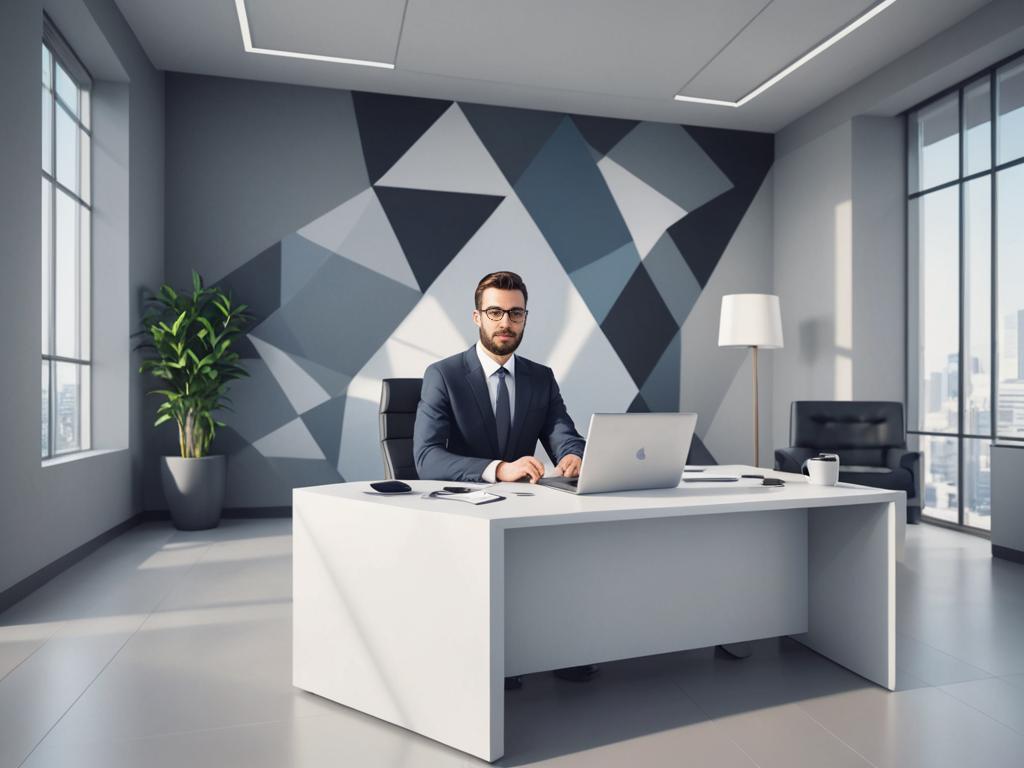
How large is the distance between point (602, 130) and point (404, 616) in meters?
4.98

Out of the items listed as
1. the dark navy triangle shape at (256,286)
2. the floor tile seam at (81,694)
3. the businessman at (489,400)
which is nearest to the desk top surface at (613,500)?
the businessman at (489,400)

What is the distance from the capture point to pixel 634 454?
79.3 inches

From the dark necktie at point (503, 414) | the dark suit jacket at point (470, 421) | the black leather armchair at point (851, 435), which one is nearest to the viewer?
the dark suit jacket at point (470, 421)

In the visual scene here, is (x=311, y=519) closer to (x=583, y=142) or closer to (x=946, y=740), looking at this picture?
(x=946, y=740)

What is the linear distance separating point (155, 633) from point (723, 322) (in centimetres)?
439

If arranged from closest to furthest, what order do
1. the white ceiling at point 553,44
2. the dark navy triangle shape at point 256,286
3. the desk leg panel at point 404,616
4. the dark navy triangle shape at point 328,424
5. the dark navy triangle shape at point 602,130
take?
the desk leg panel at point 404,616 → the white ceiling at point 553,44 → the dark navy triangle shape at point 256,286 → the dark navy triangle shape at point 328,424 → the dark navy triangle shape at point 602,130

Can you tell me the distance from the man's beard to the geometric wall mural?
111 inches

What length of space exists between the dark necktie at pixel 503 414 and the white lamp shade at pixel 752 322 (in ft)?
10.4

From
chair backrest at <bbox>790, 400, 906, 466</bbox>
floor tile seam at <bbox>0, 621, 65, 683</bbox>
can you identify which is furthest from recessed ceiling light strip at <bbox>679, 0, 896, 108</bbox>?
floor tile seam at <bbox>0, 621, 65, 683</bbox>

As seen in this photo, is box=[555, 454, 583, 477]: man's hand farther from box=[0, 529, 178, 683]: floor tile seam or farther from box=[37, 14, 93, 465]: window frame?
box=[37, 14, 93, 465]: window frame

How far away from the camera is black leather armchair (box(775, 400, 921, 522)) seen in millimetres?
4707

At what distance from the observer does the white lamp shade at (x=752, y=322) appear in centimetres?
534

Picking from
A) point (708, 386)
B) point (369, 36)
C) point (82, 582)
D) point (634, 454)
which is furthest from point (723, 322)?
point (82, 582)

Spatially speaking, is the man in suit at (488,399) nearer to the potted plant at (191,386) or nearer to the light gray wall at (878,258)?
the potted plant at (191,386)
